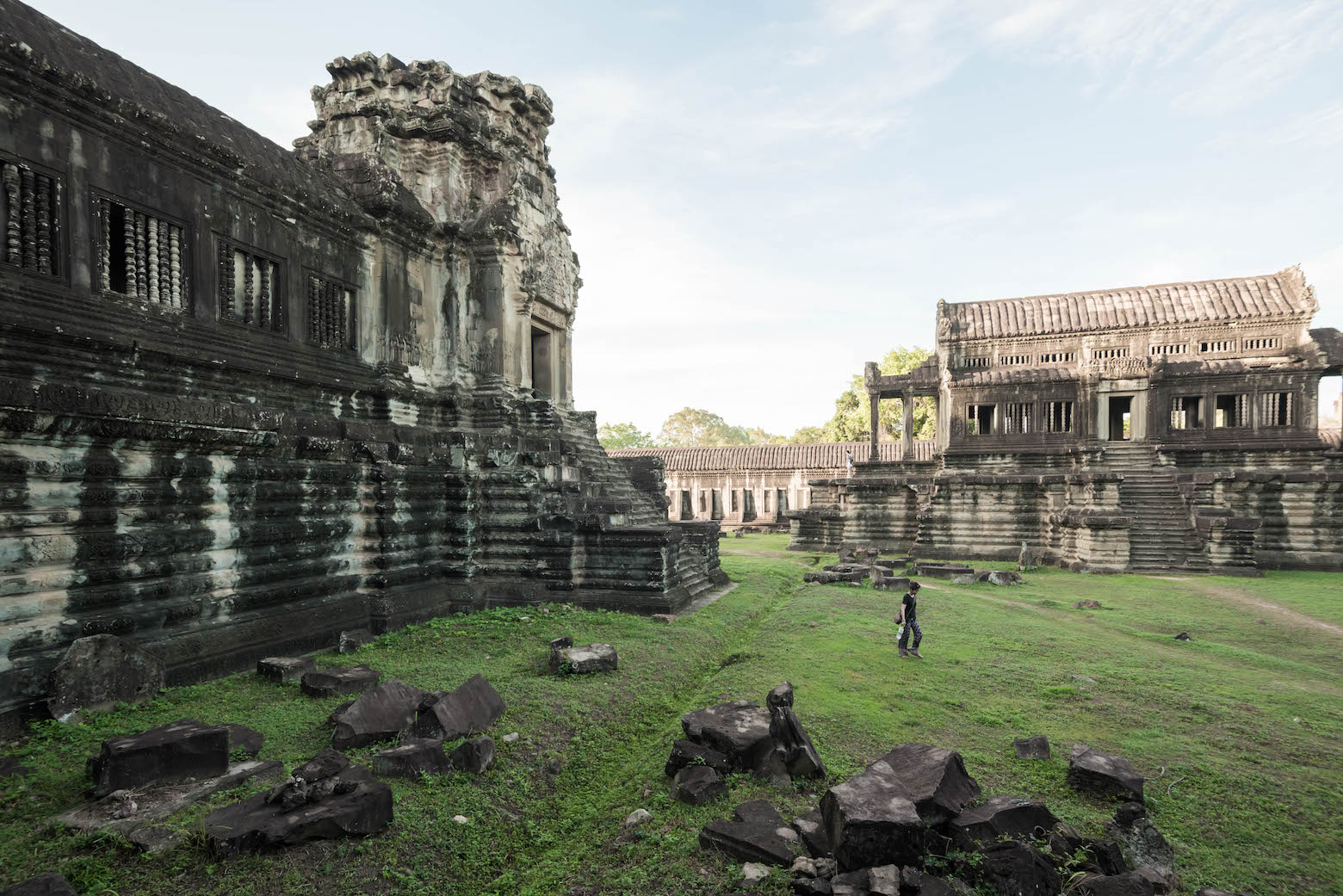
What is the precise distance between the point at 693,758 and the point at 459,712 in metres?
1.78

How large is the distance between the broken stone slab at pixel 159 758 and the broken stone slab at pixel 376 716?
0.69 metres

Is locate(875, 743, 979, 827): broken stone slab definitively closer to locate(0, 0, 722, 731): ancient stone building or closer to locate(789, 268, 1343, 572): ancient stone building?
locate(0, 0, 722, 731): ancient stone building

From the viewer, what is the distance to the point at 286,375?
7.94 meters

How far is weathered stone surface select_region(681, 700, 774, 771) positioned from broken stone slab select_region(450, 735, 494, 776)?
4.44ft

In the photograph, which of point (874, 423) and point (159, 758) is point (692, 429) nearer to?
point (874, 423)

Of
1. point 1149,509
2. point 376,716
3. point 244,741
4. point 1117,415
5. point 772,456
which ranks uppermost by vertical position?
point 1117,415

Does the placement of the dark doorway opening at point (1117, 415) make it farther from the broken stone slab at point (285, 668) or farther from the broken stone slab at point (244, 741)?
the broken stone slab at point (244, 741)

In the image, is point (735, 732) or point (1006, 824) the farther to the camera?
point (735, 732)

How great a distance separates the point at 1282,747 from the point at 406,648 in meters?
7.82

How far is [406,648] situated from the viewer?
7.48 meters

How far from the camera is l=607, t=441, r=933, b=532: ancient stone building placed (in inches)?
1297

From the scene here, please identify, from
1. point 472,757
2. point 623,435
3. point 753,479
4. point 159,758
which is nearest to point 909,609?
point 472,757

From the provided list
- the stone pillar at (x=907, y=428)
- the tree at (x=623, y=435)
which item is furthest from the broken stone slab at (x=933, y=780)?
the tree at (x=623, y=435)

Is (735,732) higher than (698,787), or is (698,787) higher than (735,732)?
(735,732)
